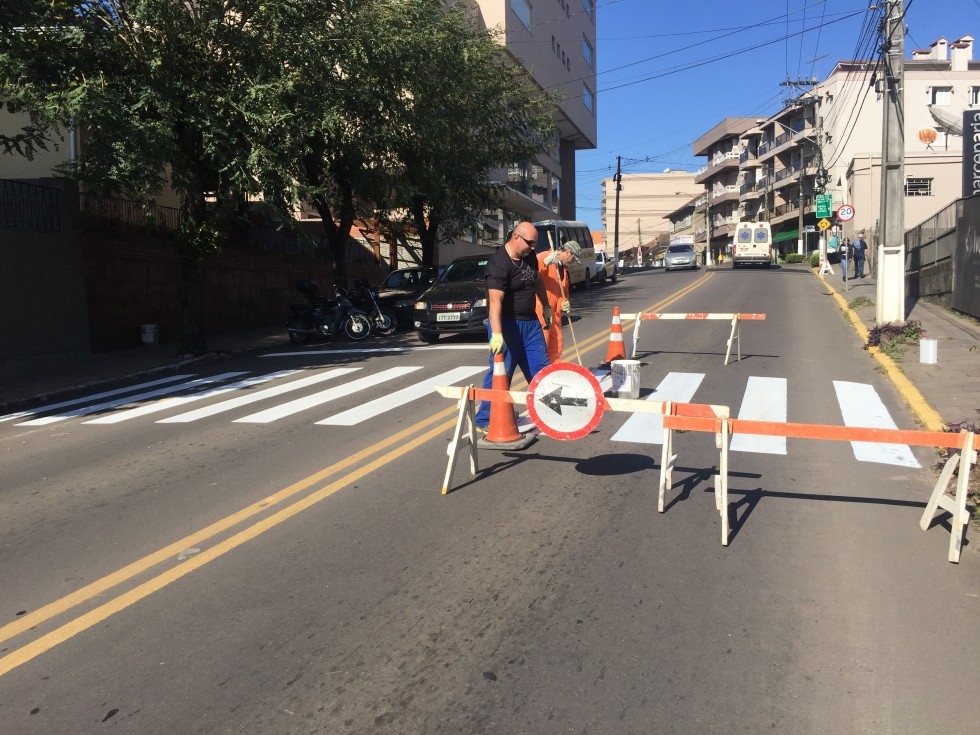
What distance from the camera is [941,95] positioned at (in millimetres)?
56000

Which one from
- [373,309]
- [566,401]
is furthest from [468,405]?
[373,309]

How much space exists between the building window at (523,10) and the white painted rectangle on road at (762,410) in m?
32.1

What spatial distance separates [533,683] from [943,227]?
20.7 m

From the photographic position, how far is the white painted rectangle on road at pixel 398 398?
912cm

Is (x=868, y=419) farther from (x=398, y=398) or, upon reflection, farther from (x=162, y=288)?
(x=162, y=288)

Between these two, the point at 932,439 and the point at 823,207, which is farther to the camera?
the point at 823,207

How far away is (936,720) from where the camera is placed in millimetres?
3143

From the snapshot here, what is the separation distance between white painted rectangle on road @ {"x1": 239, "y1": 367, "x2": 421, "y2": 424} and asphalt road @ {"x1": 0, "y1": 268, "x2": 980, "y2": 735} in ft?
4.06

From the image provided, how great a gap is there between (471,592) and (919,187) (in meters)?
52.6

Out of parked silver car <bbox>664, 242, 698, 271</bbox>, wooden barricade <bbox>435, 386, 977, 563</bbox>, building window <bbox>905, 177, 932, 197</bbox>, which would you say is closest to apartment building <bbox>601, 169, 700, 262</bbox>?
building window <bbox>905, 177, 932, 197</bbox>

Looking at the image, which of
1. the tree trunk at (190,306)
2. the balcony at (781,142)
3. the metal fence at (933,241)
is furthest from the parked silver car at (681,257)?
the tree trunk at (190,306)

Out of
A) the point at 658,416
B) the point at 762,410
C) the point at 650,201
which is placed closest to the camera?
the point at 658,416

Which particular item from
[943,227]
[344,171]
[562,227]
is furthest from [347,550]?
[562,227]

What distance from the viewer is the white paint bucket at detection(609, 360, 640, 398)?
27.9 feet
